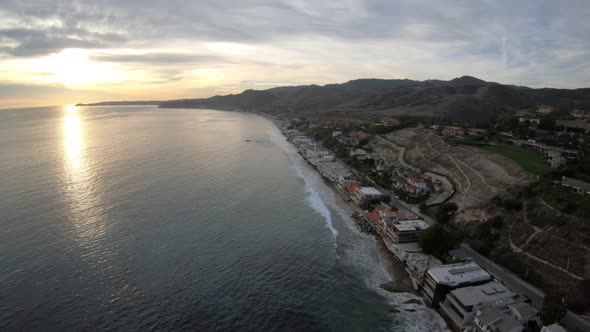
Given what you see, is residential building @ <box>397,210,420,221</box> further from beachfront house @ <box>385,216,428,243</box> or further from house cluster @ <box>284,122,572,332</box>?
beachfront house @ <box>385,216,428,243</box>

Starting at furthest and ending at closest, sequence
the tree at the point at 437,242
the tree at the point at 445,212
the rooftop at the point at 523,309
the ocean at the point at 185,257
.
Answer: the tree at the point at 445,212, the tree at the point at 437,242, the ocean at the point at 185,257, the rooftop at the point at 523,309

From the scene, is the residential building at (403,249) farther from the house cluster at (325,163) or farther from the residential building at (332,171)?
the residential building at (332,171)

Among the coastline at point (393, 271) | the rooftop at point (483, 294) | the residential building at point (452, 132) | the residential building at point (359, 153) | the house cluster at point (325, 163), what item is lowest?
the coastline at point (393, 271)

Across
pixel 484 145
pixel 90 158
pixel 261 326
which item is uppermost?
pixel 484 145

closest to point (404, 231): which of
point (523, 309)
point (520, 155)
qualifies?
point (523, 309)

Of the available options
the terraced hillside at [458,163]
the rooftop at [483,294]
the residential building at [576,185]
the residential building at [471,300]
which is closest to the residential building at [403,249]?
the residential building at [471,300]

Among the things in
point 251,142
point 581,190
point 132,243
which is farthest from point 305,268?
point 251,142

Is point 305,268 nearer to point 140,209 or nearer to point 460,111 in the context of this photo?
point 140,209
